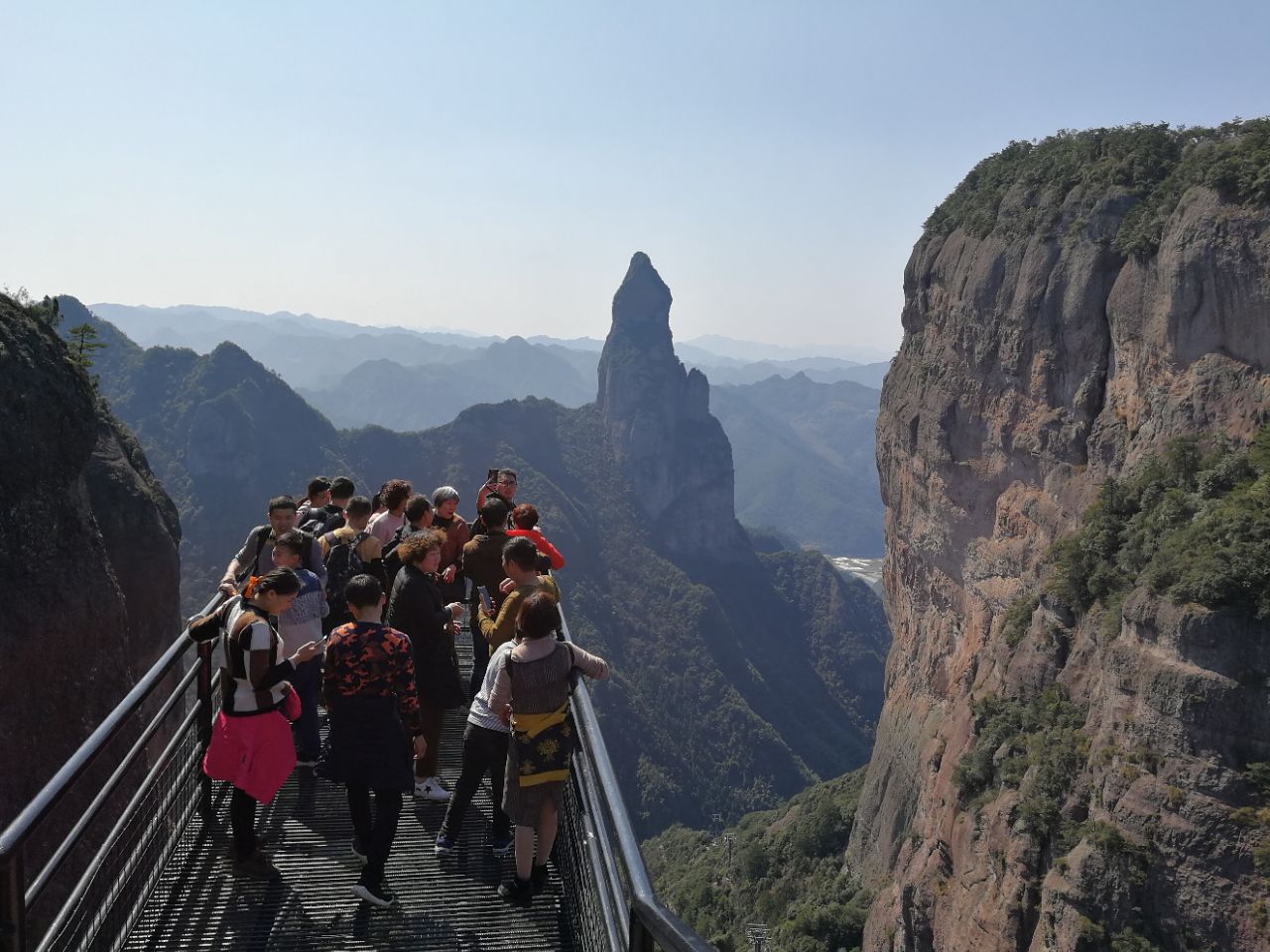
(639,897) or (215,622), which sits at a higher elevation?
(215,622)

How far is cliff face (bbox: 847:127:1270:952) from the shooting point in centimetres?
1424

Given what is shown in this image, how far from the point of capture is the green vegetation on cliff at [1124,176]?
20703 millimetres

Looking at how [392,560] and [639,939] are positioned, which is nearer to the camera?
[639,939]

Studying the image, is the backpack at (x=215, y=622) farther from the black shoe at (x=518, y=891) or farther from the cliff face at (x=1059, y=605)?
the cliff face at (x=1059, y=605)

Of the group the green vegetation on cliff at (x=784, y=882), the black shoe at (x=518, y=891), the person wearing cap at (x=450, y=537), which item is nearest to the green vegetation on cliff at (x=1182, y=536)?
the green vegetation on cliff at (x=784, y=882)

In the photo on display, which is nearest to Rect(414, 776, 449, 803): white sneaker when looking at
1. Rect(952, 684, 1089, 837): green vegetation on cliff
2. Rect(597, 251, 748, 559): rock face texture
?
Rect(952, 684, 1089, 837): green vegetation on cliff

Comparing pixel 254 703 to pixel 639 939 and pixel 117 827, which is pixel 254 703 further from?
pixel 639 939

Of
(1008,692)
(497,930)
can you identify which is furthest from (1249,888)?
(497,930)

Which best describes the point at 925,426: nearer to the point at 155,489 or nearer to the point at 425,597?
the point at 155,489

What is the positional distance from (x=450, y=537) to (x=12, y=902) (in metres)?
4.43

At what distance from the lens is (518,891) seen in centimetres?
486

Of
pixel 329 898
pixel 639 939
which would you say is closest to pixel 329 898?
pixel 329 898

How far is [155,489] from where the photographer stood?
23.6 meters

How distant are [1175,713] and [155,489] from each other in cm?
2443
